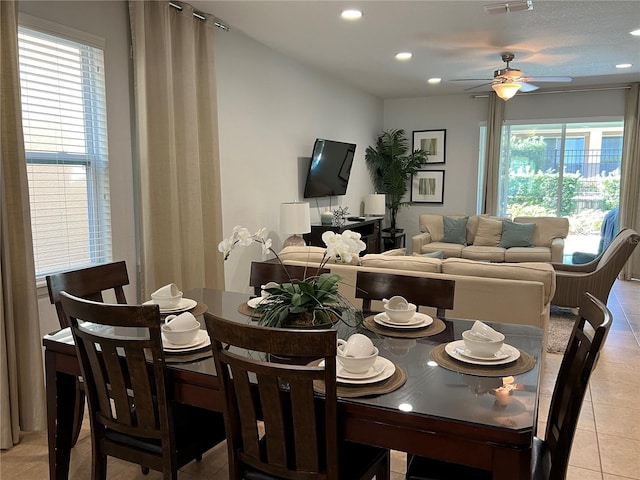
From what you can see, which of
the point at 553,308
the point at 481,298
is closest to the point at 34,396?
the point at 481,298

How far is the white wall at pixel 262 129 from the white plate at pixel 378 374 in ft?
8.75

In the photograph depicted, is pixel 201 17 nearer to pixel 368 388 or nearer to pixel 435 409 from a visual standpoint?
pixel 368 388

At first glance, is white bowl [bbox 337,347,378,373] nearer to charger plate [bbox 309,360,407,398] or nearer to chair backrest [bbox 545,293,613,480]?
charger plate [bbox 309,360,407,398]

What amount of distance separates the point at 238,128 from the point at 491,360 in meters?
3.50

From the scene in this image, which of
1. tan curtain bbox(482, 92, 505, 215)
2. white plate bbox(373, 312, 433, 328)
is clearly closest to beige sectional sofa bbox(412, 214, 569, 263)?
tan curtain bbox(482, 92, 505, 215)

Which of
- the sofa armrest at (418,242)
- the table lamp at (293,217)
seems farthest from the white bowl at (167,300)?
the sofa armrest at (418,242)

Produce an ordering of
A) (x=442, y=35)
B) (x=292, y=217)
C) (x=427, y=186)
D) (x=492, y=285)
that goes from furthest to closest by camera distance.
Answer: (x=427, y=186) → (x=292, y=217) → (x=442, y=35) → (x=492, y=285)

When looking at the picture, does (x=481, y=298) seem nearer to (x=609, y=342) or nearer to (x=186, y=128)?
(x=609, y=342)

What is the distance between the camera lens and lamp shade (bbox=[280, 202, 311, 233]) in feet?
16.2

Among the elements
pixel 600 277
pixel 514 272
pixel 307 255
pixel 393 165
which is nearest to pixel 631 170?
pixel 600 277

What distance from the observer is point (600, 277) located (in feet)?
14.9

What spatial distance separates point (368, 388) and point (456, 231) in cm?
581

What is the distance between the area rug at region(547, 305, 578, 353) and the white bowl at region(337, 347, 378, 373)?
2.81 meters

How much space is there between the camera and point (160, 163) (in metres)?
3.55
